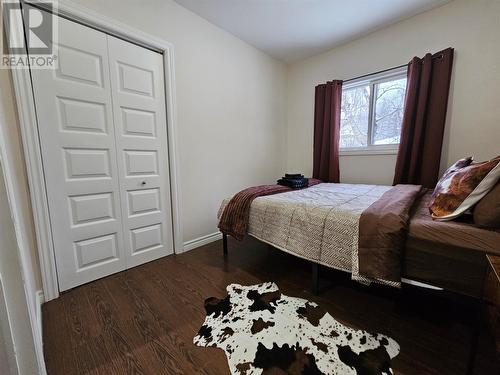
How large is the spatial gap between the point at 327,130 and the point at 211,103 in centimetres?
178

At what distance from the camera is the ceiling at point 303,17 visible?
221cm

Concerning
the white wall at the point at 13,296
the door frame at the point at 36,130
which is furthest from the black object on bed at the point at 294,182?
the white wall at the point at 13,296

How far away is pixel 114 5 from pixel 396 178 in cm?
340

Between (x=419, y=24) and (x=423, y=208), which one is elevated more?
(x=419, y=24)

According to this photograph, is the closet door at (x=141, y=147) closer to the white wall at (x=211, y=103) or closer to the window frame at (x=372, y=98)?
the white wall at (x=211, y=103)

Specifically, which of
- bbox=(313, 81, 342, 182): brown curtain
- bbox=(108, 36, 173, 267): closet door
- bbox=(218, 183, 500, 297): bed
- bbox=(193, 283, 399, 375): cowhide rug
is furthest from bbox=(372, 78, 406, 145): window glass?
bbox=(108, 36, 173, 267): closet door

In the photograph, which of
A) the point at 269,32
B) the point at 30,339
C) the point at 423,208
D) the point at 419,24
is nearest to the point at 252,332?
the point at 30,339

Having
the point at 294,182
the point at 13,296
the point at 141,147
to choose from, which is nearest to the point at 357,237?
the point at 294,182

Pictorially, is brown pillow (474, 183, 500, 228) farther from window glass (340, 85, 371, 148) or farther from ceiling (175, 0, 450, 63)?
ceiling (175, 0, 450, 63)

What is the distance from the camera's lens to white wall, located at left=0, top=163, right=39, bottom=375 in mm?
652

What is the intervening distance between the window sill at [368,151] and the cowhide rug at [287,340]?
7.52 ft

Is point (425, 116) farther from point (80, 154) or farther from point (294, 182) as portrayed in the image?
point (80, 154)

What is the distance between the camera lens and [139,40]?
190 centimetres

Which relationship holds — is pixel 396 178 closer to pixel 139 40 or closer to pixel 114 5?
pixel 139 40
